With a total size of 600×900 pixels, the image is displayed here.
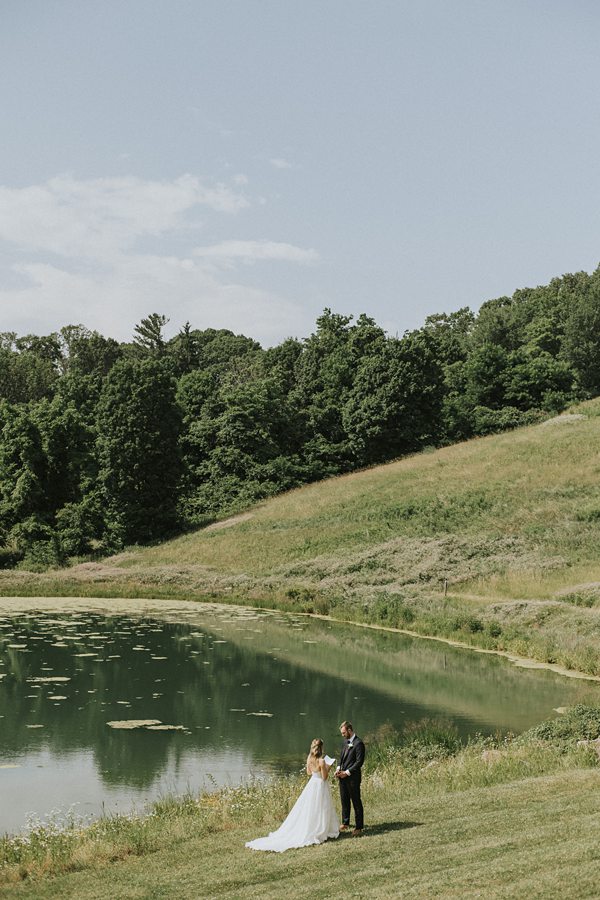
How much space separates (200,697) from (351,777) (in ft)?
53.6

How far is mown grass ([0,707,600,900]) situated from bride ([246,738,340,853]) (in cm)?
25

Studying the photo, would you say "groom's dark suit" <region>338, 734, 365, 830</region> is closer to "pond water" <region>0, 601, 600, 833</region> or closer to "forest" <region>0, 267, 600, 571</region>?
"pond water" <region>0, 601, 600, 833</region>

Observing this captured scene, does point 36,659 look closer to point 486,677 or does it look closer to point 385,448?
point 486,677

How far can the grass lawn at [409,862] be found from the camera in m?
12.5

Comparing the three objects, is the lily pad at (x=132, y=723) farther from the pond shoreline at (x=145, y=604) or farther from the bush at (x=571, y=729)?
the pond shoreline at (x=145, y=604)

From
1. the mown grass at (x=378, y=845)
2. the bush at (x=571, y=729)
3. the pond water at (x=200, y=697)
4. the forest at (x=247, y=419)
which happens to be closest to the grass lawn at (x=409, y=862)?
the mown grass at (x=378, y=845)

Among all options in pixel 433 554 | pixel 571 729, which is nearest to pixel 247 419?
pixel 433 554

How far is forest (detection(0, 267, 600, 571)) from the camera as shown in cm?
7925

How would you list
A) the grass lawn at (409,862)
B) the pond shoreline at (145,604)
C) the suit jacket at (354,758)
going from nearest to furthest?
the grass lawn at (409,862), the suit jacket at (354,758), the pond shoreline at (145,604)

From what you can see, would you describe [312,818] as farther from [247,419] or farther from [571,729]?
[247,419]

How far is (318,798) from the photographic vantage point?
15188 millimetres

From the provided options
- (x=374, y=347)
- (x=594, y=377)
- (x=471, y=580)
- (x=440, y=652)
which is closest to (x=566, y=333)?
(x=594, y=377)

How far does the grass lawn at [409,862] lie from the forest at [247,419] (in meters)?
58.4

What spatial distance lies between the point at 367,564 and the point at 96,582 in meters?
18.7
